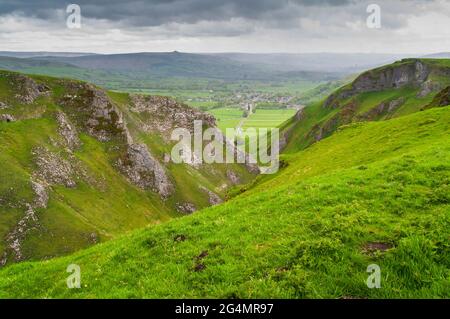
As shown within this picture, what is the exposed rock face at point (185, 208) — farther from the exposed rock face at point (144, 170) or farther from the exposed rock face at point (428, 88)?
the exposed rock face at point (428, 88)

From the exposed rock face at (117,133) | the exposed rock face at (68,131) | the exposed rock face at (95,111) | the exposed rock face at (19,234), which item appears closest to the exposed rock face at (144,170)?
the exposed rock face at (117,133)

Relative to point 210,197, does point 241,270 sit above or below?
above

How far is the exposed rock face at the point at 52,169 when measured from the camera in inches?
4126

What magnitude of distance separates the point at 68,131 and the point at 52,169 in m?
25.5

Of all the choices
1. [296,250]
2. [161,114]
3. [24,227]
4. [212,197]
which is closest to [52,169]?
[24,227]

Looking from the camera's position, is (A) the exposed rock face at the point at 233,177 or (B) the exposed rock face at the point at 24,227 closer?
(B) the exposed rock face at the point at 24,227

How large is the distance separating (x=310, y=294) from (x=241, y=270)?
337cm

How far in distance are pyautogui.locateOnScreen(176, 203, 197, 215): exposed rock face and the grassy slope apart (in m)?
117

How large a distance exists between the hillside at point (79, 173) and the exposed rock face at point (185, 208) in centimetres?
50

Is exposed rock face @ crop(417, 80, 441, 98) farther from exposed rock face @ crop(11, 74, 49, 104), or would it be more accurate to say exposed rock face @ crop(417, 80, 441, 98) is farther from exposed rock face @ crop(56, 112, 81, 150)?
exposed rock face @ crop(11, 74, 49, 104)

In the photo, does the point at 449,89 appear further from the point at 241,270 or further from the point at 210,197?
the point at 210,197

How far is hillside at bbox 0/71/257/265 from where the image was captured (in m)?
88.6
